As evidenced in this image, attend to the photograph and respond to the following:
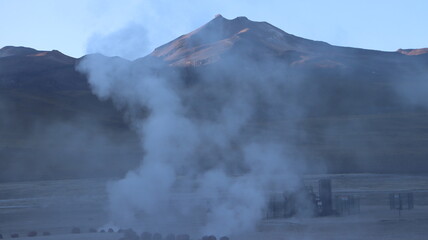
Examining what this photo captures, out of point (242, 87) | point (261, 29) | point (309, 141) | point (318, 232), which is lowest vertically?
point (318, 232)

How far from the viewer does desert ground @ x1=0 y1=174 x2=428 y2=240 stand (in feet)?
76.5

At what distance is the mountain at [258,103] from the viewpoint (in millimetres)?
54000

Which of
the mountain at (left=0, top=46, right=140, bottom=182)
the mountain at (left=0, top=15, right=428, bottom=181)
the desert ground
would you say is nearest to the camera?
the desert ground

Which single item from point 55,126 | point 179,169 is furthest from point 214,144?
point 55,126

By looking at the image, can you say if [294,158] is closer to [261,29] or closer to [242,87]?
[242,87]

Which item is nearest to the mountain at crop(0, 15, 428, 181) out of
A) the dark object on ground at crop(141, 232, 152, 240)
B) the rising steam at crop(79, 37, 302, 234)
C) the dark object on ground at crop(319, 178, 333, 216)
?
the rising steam at crop(79, 37, 302, 234)

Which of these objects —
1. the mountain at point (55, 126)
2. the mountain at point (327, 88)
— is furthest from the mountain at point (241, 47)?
the mountain at point (55, 126)

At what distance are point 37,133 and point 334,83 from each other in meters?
49.4

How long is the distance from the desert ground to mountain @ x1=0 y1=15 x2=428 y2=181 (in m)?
7.66

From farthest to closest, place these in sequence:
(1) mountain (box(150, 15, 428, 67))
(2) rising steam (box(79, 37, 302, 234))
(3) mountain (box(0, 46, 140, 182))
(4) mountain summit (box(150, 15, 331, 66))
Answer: (3) mountain (box(0, 46, 140, 182)), (1) mountain (box(150, 15, 428, 67)), (4) mountain summit (box(150, 15, 331, 66)), (2) rising steam (box(79, 37, 302, 234))

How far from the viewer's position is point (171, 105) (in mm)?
32750

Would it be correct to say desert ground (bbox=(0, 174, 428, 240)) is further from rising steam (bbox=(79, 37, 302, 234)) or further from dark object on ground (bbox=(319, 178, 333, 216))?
rising steam (bbox=(79, 37, 302, 234))

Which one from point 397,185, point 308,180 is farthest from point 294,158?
point 397,185

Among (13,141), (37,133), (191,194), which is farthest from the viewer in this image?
(37,133)
